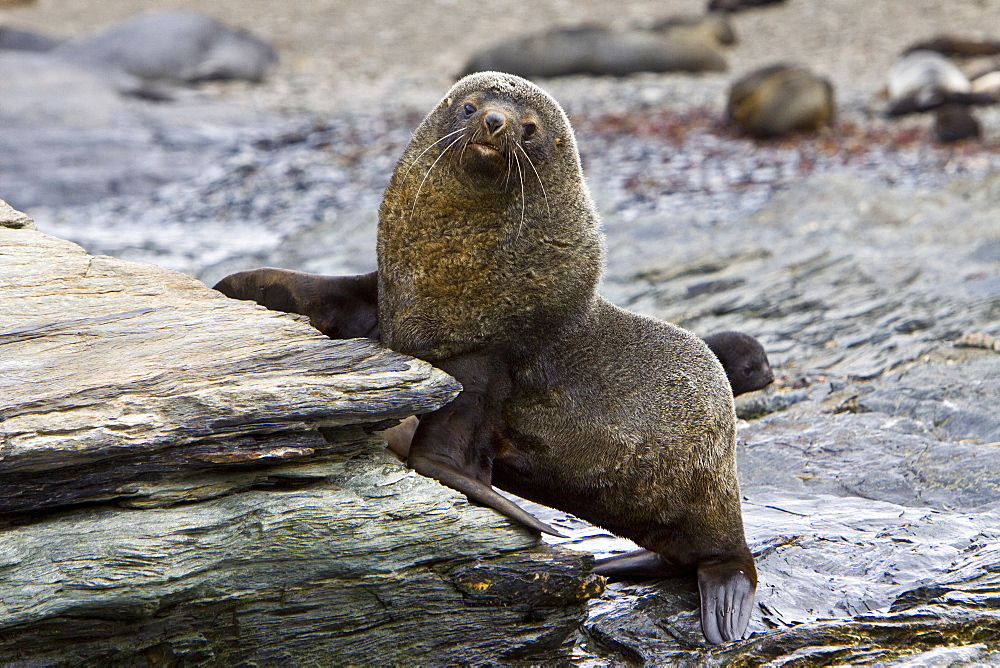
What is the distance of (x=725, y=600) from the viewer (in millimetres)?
4539

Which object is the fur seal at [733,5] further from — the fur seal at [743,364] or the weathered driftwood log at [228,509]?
the weathered driftwood log at [228,509]

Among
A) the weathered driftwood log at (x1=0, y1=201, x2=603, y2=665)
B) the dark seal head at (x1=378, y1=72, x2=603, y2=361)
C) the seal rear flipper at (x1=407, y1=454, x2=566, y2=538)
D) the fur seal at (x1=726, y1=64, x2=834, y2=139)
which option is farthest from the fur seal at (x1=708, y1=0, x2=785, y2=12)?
the seal rear flipper at (x1=407, y1=454, x2=566, y2=538)

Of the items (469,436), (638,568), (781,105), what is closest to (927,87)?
(781,105)

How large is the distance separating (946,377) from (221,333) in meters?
4.57

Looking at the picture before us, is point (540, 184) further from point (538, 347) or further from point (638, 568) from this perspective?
point (638, 568)

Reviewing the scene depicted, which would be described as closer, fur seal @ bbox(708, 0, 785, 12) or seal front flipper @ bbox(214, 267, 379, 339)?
seal front flipper @ bbox(214, 267, 379, 339)

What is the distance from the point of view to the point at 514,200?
4629mm

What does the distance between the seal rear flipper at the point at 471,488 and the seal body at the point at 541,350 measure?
0.09m

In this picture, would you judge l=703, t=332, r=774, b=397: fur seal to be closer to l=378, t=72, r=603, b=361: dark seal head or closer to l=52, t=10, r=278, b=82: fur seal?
l=378, t=72, r=603, b=361: dark seal head

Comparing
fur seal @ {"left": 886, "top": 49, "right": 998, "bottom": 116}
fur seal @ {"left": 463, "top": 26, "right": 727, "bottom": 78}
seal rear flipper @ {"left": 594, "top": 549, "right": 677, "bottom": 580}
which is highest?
fur seal @ {"left": 463, "top": 26, "right": 727, "bottom": 78}

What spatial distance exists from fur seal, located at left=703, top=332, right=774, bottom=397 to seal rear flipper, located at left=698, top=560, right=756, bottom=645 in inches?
37.8

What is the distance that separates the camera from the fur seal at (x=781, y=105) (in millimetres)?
15414

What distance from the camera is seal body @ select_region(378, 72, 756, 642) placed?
14.8ft

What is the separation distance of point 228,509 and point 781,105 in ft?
42.5
